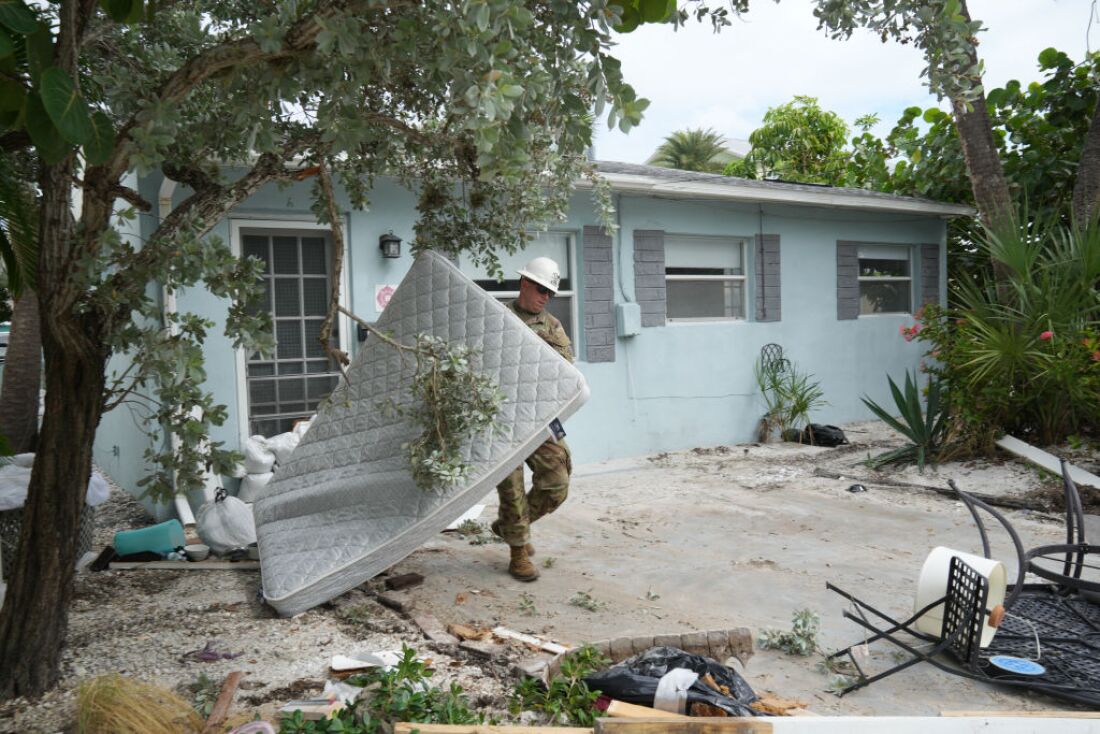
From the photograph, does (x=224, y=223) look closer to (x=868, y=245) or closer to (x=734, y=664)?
(x=734, y=664)

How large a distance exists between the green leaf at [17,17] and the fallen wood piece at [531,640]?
2.87 metres

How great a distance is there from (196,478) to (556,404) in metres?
1.64

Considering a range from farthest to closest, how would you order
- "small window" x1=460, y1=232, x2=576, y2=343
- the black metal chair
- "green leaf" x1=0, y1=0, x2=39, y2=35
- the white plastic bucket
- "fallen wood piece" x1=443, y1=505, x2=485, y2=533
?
"small window" x1=460, y1=232, x2=576, y2=343
"fallen wood piece" x1=443, y1=505, x2=485, y2=533
the white plastic bucket
the black metal chair
"green leaf" x1=0, y1=0, x2=39, y2=35

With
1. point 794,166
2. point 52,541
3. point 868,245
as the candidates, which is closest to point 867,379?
point 868,245

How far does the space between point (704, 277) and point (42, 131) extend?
27.0 feet

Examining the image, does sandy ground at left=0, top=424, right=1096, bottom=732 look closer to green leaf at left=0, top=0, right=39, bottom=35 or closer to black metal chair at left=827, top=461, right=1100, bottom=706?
black metal chair at left=827, top=461, right=1100, bottom=706

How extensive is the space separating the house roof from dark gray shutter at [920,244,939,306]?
25.7 inches

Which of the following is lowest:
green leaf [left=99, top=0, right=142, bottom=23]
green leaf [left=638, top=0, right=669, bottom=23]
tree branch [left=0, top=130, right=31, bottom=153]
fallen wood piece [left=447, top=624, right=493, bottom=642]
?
fallen wood piece [left=447, top=624, right=493, bottom=642]

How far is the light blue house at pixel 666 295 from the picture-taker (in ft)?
23.1

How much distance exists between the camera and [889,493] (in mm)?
7422

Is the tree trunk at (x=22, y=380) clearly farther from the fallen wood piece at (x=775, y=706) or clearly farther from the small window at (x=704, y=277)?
the fallen wood piece at (x=775, y=706)

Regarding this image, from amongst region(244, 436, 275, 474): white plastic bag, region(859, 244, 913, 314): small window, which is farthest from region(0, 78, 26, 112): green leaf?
region(859, 244, 913, 314): small window

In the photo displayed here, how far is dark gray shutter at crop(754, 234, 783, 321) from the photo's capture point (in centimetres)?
1032

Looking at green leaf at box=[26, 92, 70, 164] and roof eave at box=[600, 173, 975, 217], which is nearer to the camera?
green leaf at box=[26, 92, 70, 164]
